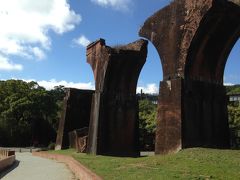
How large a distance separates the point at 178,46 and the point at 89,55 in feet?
28.1

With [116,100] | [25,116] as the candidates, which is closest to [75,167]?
[116,100]

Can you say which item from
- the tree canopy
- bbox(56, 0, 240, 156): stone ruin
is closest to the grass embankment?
bbox(56, 0, 240, 156): stone ruin

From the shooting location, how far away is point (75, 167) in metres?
11.7

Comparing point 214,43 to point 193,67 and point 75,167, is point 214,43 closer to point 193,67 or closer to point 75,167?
point 193,67

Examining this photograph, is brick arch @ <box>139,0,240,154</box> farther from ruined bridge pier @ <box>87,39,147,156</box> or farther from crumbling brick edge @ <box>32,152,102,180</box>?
ruined bridge pier @ <box>87,39,147,156</box>

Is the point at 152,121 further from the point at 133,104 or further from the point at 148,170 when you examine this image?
the point at 148,170

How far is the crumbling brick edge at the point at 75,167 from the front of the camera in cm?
844

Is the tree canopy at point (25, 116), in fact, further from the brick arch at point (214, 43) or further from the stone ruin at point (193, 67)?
the brick arch at point (214, 43)

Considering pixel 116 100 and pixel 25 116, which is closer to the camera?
pixel 116 100

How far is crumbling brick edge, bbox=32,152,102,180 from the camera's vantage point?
8438 mm

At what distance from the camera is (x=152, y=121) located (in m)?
25.3

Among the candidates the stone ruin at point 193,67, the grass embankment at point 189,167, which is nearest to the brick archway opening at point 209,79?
the stone ruin at point 193,67

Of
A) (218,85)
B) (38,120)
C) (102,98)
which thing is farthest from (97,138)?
(38,120)

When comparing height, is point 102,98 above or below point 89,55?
below
